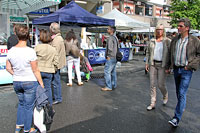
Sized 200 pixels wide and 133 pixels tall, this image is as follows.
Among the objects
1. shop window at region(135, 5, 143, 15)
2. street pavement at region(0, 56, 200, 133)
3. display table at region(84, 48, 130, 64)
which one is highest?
shop window at region(135, 5, 143, 15)

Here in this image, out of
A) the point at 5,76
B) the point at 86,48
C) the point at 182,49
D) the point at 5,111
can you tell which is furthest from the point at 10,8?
the point at 182,49

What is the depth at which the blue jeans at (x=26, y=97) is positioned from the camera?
3.07m

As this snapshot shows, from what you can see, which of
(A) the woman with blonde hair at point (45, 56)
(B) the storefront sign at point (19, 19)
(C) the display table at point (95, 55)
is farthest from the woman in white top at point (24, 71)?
(B) the storefront sign at point (19, 19)

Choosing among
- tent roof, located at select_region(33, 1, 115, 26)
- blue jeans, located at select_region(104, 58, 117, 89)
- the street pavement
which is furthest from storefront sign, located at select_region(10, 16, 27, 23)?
blue jeans, located at select_region(104, 58, 117, 89)

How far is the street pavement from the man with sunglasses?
502 mm

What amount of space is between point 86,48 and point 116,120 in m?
7.32

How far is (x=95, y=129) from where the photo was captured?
3.67 metres

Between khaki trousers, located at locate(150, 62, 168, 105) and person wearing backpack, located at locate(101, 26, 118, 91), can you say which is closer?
khaki trousers, located at locate(150, 62, 168, 105)

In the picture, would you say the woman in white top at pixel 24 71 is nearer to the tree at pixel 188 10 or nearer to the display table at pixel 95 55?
the display table at pixel 95 55

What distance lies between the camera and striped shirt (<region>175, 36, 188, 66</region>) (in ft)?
12.2

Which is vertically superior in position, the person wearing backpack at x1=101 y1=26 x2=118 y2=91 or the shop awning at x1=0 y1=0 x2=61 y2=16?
the shop awning at x1=0 y1=0 x2=61 y2=16

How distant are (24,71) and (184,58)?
275 centimetres

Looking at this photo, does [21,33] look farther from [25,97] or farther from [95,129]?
[95,129]

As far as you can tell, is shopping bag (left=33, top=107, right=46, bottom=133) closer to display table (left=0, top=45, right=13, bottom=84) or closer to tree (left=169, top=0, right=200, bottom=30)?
display table (left=0, top=45, right=13, bottom=84)
